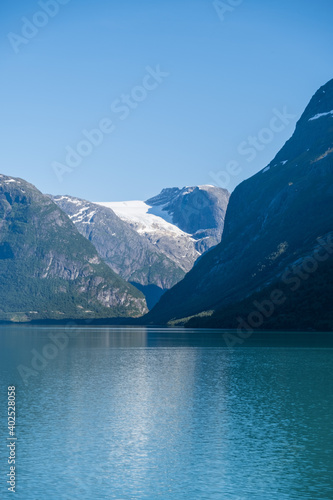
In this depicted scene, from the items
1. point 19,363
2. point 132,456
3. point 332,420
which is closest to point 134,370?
point 19,363

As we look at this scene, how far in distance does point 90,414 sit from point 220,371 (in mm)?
51492

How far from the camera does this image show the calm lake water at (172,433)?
48.7 metres

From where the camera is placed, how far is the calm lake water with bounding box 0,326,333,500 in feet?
Result: 160

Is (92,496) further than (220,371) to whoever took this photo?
No

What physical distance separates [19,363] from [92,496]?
97.8m

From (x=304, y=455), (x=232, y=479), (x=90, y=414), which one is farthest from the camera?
(x=90, y=414)

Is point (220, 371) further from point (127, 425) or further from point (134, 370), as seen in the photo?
point (127, 425)

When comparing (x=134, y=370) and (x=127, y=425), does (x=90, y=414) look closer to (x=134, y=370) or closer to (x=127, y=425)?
(x=127, y=425)

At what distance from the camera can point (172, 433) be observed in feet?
221

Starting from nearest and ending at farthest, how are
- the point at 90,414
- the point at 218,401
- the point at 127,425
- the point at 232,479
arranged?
the point at 232,479 → the point at 127,425 → the point at 90,414 → the point at 218,401

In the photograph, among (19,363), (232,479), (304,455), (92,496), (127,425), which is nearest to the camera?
(92,496)

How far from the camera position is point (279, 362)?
14138cm

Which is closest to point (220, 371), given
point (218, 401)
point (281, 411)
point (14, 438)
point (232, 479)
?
point (218, 401)

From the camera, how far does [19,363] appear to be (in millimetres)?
Result: 139500
